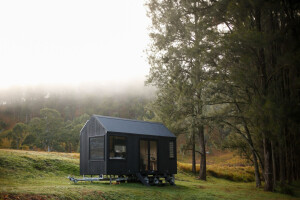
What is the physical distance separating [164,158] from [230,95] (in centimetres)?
574

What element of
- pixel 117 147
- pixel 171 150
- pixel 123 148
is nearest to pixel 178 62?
pixel 171 150

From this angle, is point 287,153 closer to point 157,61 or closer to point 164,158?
point 164,158

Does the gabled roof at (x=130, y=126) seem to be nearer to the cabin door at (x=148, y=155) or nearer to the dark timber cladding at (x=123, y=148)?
the dark timber cladding at (x=123, y=148)

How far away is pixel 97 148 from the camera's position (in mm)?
17047

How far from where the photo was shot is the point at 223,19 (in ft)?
57.9

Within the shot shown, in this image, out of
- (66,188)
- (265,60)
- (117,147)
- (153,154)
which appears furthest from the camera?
(153,154)

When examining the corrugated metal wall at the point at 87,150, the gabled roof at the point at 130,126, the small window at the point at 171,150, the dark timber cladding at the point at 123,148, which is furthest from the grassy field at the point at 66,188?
the gabled roof at the point at 130,126

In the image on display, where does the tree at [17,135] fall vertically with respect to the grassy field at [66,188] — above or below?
above

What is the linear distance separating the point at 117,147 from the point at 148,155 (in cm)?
225

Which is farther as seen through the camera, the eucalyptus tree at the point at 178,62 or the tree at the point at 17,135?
the tree at the point at 17,135

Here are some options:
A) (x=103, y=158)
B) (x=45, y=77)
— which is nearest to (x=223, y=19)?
(x=103, y=158)

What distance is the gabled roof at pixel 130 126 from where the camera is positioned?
16984 millimetres

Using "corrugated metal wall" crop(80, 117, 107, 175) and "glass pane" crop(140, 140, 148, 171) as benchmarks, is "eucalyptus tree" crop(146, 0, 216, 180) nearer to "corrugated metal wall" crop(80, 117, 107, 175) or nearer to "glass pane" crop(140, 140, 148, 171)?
"glass pane" crop(140, 140, 148, 171)

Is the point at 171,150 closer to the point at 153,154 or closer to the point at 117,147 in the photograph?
the point at 153,154
